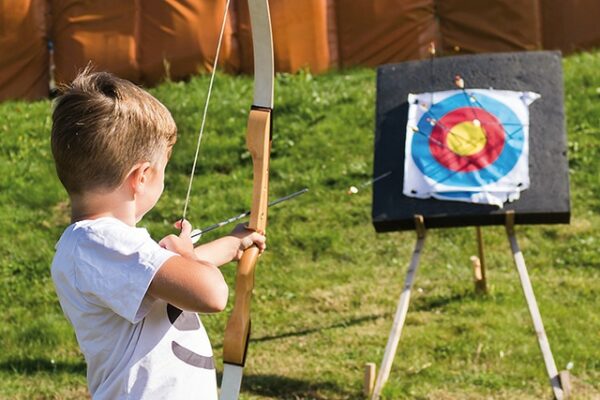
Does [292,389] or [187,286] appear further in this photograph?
[292,389]

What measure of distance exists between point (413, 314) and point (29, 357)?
1.75 meters

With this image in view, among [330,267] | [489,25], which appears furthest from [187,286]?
[489,25]

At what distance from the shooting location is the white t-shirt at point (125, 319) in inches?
82.5

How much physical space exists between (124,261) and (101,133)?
243 mm

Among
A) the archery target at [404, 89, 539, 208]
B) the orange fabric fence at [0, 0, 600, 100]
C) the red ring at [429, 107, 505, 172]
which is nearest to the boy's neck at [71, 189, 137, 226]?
the archery target at [404, 89, 539, 208]

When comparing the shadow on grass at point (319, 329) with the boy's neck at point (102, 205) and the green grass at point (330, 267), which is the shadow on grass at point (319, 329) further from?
the boy's neck at point (102, 205)

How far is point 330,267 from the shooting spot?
18.9 feet

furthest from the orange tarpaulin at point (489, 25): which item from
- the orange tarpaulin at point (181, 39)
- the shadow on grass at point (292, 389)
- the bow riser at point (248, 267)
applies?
the bow riser at point (248, 267)

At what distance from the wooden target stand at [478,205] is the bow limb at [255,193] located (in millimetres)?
1705

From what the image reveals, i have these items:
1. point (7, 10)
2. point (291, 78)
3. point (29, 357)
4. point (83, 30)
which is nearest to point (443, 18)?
point (291, 78)

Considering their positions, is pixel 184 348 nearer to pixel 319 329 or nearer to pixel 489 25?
pixel 319 329

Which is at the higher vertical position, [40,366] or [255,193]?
[255,193]

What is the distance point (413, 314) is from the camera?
523 cm

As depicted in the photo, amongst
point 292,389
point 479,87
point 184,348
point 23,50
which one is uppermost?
point 23,50
